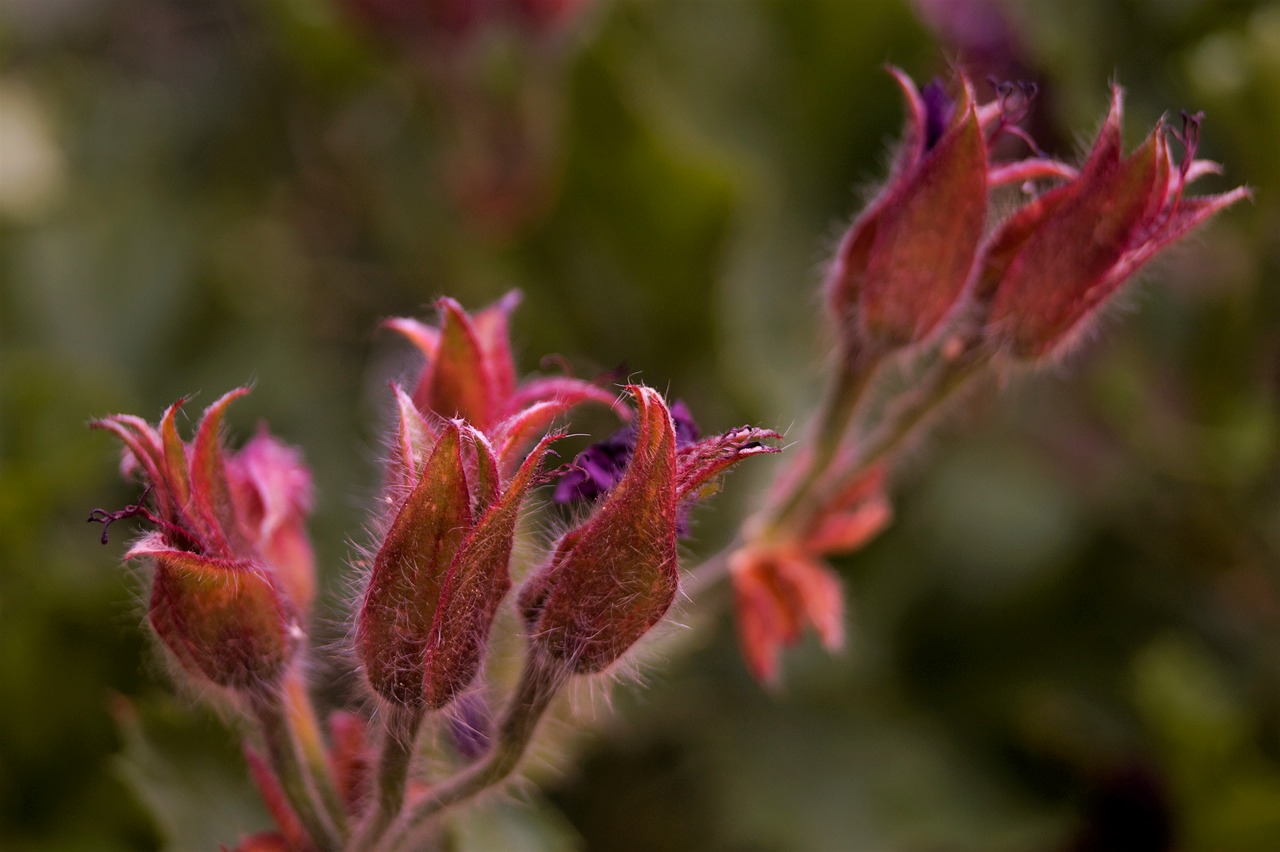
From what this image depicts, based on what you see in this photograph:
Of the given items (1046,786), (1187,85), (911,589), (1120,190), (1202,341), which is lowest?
(1046,786)

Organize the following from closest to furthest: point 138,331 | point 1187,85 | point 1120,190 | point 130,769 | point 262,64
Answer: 1. point 1120,190
2. point 130,769
3. point 1187,85
4. point 138,331
5. point 262,64

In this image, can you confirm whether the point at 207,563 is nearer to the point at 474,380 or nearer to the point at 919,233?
the point at 474,380

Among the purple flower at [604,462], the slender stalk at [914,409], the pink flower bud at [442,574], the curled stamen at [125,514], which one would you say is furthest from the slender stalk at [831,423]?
the curled stamen at [125,514]

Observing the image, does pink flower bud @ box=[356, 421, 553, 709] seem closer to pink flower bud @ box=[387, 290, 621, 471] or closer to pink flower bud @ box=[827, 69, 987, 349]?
pink flower bud @ box=[387, 290, 621, 471]

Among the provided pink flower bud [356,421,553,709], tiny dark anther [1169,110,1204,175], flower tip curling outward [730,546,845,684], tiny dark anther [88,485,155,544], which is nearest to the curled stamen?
tiny dark anther [88,485,155,544]

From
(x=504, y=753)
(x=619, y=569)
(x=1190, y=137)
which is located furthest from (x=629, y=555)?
(x=1190, y=137)

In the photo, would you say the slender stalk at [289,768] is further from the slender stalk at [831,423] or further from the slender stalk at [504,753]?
the slender stalk at [831,423]

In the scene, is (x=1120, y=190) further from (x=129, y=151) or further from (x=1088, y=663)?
(x=129, y=151)

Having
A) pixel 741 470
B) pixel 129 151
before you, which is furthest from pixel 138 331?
pixel 741 470

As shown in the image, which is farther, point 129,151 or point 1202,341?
point 129,151
